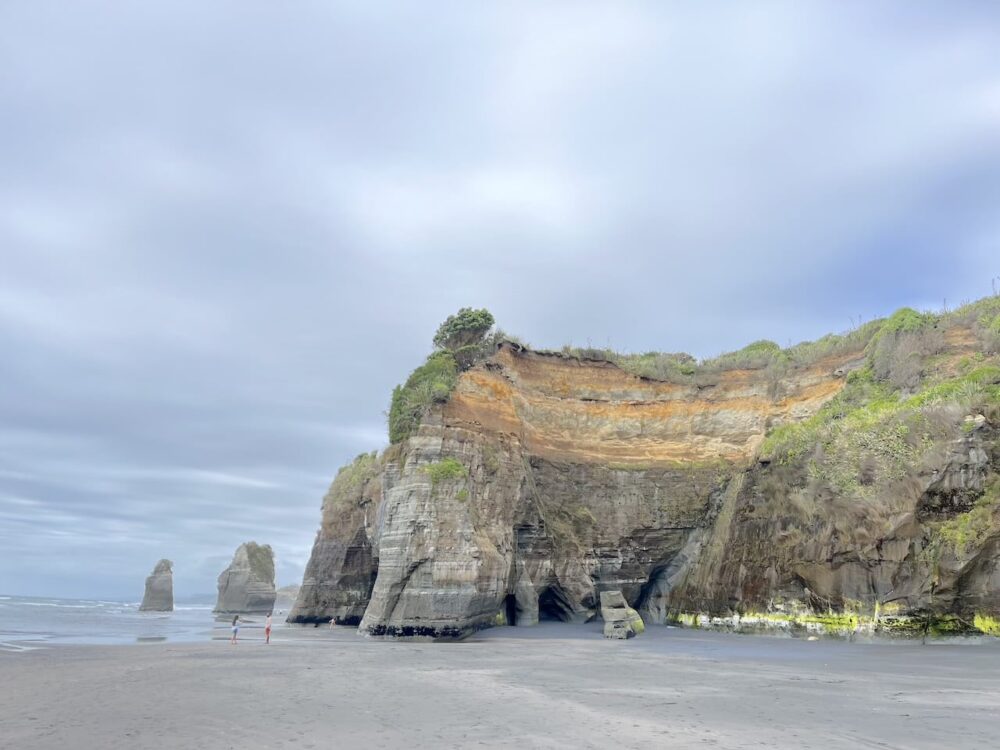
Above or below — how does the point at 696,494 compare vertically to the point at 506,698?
above

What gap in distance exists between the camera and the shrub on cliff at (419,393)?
34.8 m

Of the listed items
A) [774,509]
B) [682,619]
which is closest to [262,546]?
[682,619]

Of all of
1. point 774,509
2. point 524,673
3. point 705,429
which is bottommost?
point 524,673

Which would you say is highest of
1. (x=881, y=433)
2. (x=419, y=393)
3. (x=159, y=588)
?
(x=419, y=393)

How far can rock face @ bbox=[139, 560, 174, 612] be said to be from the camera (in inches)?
3307

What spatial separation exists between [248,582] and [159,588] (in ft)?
78.1

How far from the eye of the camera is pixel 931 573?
80.7 ft

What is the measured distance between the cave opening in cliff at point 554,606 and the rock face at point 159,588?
6390 centimetres

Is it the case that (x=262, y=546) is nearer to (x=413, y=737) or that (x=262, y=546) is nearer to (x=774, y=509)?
(x=774, y=509)

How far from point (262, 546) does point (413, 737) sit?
65628 mm

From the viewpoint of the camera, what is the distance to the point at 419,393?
117 feet

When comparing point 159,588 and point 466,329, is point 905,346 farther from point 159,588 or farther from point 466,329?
point 159,588

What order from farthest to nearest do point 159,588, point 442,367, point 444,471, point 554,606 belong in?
point 159,588
point 554,606
point 442,367
point 444,471

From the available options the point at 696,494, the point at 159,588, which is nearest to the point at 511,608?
the point at 696,494
